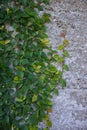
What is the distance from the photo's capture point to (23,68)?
1.90 meters

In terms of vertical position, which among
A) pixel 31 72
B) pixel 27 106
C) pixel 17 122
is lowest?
pixel 17 122

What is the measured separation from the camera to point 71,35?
2051 millimetres

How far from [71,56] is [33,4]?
54 centimetres

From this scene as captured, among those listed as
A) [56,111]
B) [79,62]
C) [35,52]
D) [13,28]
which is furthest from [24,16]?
[56,111]

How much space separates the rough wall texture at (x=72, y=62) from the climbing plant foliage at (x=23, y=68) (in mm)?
130

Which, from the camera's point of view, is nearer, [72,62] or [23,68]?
[23,68]

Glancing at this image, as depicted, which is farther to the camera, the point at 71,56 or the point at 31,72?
the point at 71,56

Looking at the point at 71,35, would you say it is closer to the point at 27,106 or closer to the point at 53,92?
the point at 53,92

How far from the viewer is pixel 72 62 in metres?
2.06

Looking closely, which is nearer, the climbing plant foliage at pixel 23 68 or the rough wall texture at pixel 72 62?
the climbing plant foliage at pixel 23 68

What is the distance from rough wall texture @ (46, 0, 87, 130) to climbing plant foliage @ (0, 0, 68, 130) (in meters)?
0.13

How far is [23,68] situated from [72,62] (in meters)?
0.44

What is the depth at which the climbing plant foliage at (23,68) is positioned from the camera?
190 centimetres

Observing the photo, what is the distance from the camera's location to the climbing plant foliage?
74.9 inches
